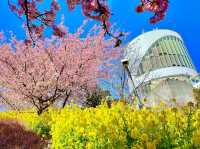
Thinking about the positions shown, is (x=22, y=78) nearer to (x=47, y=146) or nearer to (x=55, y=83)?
(x=55, y=83)

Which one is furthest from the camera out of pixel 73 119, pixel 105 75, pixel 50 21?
pixel 105 75

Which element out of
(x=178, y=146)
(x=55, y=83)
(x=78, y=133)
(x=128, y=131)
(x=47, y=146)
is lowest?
(x=178, y=146)

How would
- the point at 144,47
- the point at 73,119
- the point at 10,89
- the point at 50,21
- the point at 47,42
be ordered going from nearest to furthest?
the point at 50,21 < the point at 73,119 < the point at 10,89 < the point at 47,42 < the point at 144,47

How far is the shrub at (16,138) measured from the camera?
12531 mm

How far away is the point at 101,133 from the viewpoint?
6.70m

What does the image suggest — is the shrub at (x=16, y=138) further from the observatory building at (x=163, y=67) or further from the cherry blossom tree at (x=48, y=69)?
the observatory building at (x=163, y=67)

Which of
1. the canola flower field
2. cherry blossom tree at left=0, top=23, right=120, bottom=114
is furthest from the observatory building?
the canola flower field

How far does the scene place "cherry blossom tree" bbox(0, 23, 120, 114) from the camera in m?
24.3

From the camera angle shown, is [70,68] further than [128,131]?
Yes

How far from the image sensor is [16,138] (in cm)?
1340

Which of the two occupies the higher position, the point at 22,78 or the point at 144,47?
the point at 144,47

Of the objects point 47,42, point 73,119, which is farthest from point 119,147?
point 47,42

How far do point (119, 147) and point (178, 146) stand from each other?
2.48 ft

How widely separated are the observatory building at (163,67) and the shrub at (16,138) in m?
49.1
